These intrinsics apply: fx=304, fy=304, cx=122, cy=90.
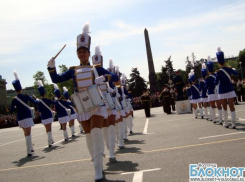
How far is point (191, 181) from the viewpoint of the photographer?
471cm

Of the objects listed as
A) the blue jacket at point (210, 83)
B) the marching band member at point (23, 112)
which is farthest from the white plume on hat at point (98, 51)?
the blue jacket at point (210, 83)

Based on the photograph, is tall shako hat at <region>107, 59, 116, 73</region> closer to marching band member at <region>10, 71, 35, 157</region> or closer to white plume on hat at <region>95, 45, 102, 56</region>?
white plume on hat at <region>95, 45, 102, 56</region>

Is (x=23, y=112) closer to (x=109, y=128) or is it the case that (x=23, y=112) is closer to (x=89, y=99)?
(x=109, y=128)

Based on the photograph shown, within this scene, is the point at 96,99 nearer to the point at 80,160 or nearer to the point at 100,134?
the point at 100,134

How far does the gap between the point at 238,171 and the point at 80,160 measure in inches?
165

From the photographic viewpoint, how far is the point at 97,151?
5633 millimetres

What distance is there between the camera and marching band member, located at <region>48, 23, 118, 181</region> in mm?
5652

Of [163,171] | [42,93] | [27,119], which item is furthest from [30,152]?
[163,171]

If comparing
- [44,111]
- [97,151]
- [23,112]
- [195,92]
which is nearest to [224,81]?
[195,92]

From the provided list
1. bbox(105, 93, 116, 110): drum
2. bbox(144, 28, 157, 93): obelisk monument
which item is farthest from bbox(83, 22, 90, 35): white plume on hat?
bbox(144, 28, 157, 93): obelisk monument

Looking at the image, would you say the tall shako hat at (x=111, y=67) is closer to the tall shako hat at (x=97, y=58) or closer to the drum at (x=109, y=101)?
the tall shako hat at (x=97, y=58)

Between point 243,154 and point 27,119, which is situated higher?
point 27,119

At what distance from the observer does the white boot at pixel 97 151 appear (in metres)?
5.55

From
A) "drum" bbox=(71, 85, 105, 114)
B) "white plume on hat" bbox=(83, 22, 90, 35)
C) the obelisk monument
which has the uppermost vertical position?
the obelisk monument
